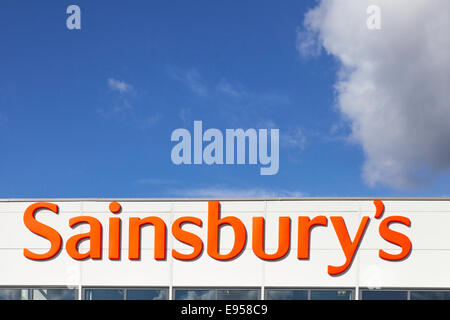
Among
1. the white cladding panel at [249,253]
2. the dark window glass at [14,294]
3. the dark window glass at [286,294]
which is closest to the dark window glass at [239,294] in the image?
the white cladding panel at [249,253]

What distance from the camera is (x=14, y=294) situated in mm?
18516

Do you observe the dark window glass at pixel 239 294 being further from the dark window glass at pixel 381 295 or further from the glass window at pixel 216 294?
the dark window glass at pixel 381 295

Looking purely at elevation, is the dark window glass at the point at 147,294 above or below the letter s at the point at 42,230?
below

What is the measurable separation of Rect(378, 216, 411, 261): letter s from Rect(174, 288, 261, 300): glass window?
4.95m

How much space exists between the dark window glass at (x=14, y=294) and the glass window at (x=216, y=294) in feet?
19.0

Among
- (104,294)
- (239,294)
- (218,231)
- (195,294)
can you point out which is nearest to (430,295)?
(239,294)

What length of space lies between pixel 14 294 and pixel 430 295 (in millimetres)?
15581

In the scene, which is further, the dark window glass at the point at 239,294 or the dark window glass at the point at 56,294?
the dark window glass at the point at 56,294

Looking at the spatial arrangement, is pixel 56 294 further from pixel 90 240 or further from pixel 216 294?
pixel 216 294

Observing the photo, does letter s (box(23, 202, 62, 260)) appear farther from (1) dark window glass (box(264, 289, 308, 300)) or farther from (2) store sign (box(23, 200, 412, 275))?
(1) dark window glass (box(264, 289, 308, 300))

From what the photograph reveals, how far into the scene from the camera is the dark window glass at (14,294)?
60.5ft

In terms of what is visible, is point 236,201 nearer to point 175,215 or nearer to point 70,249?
point 175,215

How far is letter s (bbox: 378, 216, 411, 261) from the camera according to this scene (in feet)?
57.7
